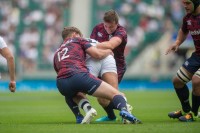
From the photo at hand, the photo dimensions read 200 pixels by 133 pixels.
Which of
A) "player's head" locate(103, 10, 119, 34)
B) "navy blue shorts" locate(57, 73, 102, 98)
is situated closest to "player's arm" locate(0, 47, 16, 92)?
"navy blue shorts" locate(57, 73, 102, 98)

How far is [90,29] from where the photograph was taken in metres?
30.7

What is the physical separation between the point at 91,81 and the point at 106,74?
1131 mm

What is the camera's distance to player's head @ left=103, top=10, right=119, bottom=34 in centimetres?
1127

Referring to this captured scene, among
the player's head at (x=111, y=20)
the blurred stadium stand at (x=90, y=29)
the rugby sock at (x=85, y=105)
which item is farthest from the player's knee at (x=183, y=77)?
the blurred stadium stand at (x=90, y=29)

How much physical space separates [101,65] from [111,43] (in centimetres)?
50

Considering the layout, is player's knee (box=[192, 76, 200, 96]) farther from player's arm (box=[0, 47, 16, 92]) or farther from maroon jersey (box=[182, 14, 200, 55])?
player's arm (box=[0, 47, 16, 92])

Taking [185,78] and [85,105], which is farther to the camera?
[185,78]

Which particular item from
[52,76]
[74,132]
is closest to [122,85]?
[52,76]

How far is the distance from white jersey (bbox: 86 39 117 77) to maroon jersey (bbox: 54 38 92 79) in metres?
0.46

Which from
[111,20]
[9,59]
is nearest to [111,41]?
[111,20]

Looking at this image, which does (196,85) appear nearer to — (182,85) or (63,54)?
(182,85)

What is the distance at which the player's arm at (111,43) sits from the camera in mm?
10713

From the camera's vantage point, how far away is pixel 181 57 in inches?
1097

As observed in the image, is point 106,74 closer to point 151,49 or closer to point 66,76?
point 66,76
